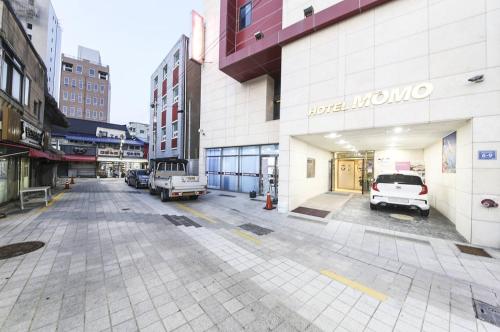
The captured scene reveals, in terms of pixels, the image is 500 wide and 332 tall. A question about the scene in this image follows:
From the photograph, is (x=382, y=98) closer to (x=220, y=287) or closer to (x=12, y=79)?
(x=220, y=287)

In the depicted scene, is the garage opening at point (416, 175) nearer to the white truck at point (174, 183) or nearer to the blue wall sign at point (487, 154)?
the blue wall sign at point (487, 154)

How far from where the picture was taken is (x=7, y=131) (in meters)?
6.58

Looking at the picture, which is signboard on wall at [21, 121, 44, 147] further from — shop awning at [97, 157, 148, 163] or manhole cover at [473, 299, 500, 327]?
shop awning at [97, 157, 148, 163]

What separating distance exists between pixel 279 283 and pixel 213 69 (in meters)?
15.4

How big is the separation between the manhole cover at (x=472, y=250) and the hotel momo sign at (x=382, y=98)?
402 centimetres

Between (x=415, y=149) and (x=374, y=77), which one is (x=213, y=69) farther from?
(x=415, y=149)

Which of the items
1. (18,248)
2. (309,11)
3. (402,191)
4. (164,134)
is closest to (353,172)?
(402,191)

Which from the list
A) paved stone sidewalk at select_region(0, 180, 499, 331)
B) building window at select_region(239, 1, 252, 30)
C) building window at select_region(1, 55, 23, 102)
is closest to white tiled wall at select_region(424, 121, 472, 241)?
paved stone sidewalk at select_region(0, 180, 499, 331)

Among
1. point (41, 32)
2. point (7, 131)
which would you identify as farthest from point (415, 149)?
point (41, 32)

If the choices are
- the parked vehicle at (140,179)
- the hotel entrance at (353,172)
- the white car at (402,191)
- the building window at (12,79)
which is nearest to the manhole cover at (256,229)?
the white car at (402,191)

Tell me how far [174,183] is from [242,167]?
511 centimetres

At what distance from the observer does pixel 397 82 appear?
5.79 m

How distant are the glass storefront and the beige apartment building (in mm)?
Answer: 50708

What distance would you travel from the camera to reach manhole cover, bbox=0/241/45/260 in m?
3.83
